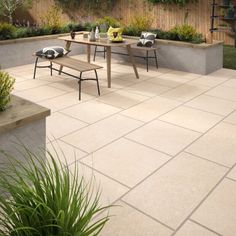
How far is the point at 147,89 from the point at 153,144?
1.80 m

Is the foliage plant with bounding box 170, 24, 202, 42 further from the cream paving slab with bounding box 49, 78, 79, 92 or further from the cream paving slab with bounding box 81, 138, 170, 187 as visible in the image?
the cream paving slab with bounding box 81, 138, 170, 187

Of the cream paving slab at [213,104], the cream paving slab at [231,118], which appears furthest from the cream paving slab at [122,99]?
the cream paving slab at [231,118]

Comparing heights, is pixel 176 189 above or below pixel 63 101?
below

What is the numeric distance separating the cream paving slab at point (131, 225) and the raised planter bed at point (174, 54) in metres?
3.94

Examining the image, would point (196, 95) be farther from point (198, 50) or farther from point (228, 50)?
point (228, 50)

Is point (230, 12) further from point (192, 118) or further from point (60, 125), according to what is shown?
point (60, 125)

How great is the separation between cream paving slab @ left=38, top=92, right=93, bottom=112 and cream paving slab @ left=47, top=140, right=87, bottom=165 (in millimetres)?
976

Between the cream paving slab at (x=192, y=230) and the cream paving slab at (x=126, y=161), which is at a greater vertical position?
the cream paving slab at (x=126, y=161)

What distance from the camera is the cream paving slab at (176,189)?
6.86ft

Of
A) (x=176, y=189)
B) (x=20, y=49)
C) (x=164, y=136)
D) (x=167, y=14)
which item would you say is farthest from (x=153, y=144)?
(x=167, y=14)

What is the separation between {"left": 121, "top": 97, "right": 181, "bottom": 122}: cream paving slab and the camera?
→ 3.68 metres

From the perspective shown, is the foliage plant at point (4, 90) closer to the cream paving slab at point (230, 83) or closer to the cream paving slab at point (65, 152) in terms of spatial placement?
the cream paving slab at point (65, 152)

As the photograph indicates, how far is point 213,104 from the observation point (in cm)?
412

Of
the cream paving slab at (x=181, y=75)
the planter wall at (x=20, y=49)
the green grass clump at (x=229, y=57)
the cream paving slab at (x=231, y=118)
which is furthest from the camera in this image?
the green grass clump at (x=229, y=57)
